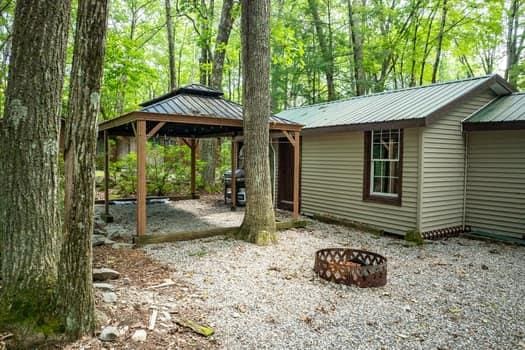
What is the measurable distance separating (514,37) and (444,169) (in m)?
14.0

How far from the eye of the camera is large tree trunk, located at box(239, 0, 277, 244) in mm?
6285

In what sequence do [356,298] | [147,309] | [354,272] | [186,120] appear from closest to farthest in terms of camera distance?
[147,309] < [356,298] < [354,272] < [186,120]

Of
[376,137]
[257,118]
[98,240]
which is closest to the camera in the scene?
[98,240]

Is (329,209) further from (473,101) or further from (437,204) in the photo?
(473,101)

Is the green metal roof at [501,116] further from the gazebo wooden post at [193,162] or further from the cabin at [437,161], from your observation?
the gazebo wooden post at [193,162]

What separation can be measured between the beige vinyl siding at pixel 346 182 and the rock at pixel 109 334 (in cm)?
578

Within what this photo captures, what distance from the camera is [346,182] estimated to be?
27.5 feet

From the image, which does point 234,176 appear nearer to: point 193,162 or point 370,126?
point 193,162

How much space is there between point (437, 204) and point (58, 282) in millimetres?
6728

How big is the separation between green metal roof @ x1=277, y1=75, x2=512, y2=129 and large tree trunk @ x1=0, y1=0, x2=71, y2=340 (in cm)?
580

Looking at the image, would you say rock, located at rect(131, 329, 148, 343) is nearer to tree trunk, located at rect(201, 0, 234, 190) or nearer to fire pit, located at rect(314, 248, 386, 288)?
fire pit, located at rect(314, 248, 386, 288)

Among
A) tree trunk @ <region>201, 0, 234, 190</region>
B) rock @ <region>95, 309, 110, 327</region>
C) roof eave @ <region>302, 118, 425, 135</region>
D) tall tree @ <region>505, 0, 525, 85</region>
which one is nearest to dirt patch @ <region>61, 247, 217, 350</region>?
rock @ <region>95, 309, 110, 327</region>

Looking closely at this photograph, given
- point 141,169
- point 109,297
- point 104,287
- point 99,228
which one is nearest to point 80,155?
point 109,297

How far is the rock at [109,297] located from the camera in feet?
11.3
